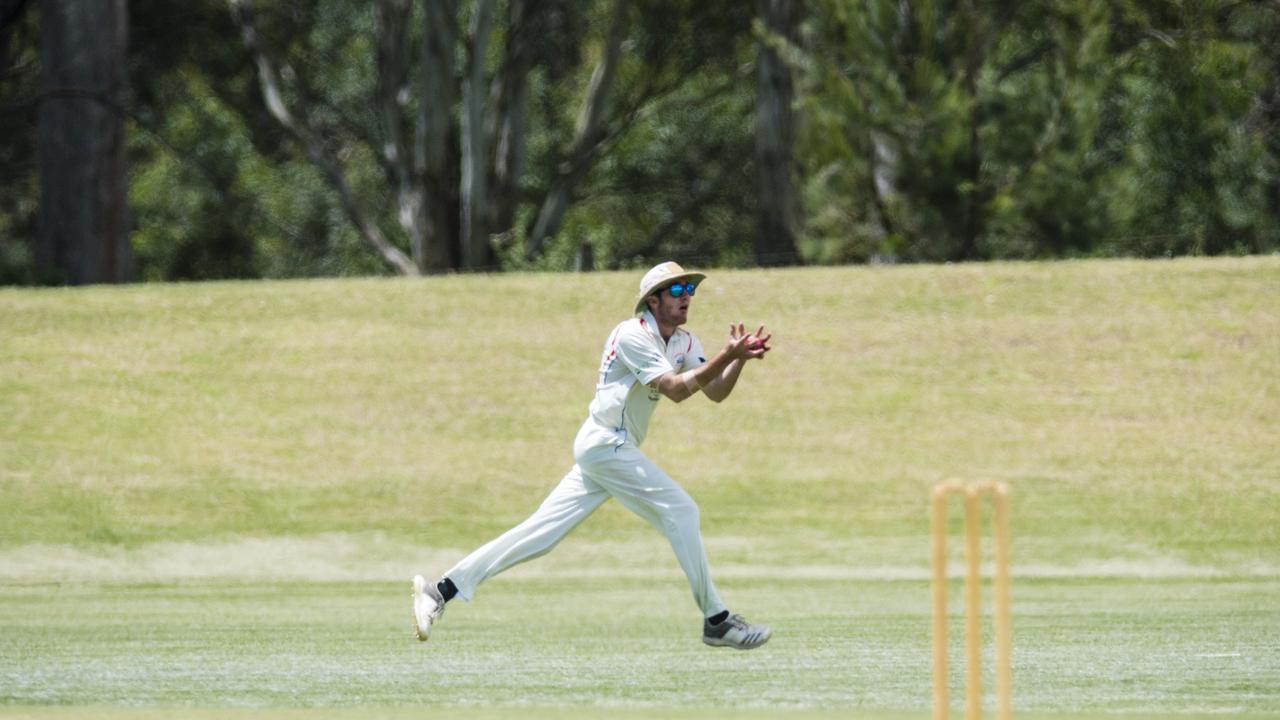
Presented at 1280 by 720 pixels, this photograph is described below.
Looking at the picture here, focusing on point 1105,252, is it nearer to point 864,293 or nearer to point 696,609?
point 864,293

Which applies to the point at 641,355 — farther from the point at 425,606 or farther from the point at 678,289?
the point at 425,606

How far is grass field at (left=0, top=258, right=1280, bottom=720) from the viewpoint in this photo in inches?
478

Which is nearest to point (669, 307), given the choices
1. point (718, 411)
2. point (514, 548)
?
point (514, 548)

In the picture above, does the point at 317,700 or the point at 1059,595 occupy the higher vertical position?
the point at 317,700

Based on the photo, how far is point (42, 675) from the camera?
30.6ft

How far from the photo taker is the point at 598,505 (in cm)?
948

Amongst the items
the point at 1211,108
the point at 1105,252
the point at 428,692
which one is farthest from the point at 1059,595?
the point at 1211,108

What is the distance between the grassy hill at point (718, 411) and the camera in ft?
58.4

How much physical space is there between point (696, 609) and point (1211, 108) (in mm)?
21441

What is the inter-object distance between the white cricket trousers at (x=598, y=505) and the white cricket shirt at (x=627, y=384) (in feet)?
0.29

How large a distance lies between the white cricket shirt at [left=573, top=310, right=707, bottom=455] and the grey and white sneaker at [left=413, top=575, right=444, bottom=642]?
1039 millimetres

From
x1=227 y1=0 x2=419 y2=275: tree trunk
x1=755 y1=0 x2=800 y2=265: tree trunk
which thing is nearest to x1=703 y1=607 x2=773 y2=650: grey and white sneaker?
x1=755 y1=0 x2=800 y2=265: tree trunk

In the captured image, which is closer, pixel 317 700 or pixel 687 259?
pixel 317 700

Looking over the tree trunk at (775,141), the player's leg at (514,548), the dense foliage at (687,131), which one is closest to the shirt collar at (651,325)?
the player's leg at (514,548)
